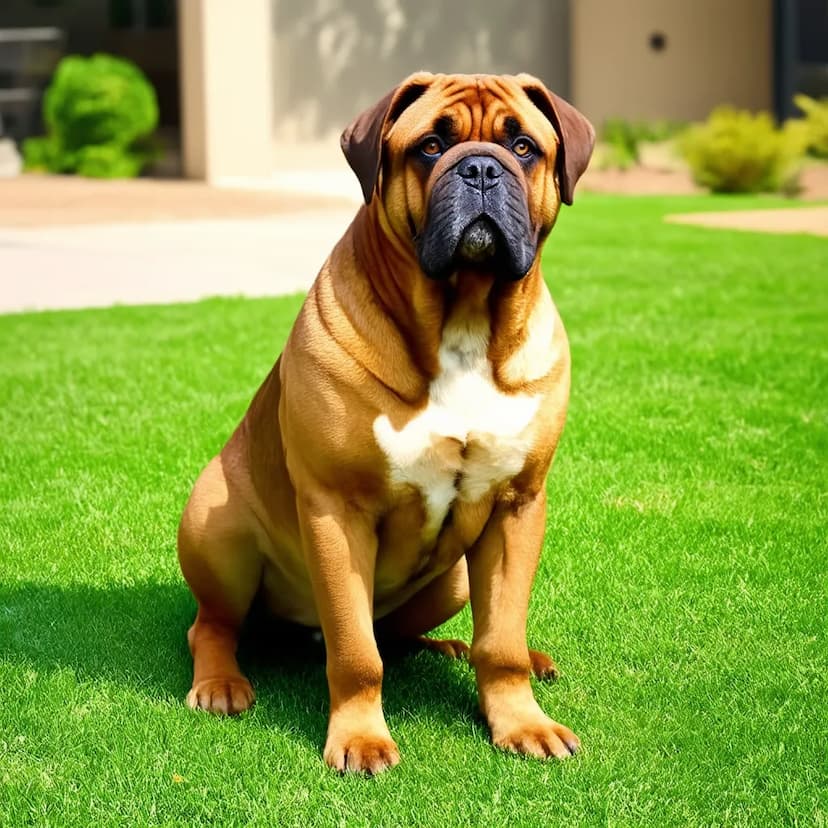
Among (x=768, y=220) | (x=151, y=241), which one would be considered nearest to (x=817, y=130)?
(x=768, y=220)

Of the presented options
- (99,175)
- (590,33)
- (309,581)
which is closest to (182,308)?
(309,581)

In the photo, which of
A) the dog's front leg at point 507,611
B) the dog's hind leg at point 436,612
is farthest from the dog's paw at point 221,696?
the dog's front leg at point 507,611

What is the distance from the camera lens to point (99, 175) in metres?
20.7

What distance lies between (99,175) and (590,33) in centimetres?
1028

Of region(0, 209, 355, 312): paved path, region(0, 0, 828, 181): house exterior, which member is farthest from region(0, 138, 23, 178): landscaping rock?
region(0, 209, 355, 312): paved path

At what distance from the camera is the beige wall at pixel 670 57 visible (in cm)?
2625

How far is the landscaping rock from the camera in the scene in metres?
21.8

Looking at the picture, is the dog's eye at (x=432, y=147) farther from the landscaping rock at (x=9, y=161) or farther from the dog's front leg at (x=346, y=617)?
the landscaping rock at (x=9, y=161)

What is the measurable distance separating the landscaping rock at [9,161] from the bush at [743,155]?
1012cm

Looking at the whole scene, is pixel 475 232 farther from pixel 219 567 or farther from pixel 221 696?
pixel 221 696

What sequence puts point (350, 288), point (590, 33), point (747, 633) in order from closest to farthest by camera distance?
1. point (350, 288)
2. point (747, 633)
3. point (590, 33)

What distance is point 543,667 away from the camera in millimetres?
3977

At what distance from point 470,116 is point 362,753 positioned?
153cm

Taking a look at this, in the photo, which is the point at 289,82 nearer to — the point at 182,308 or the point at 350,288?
the point at 182,308
